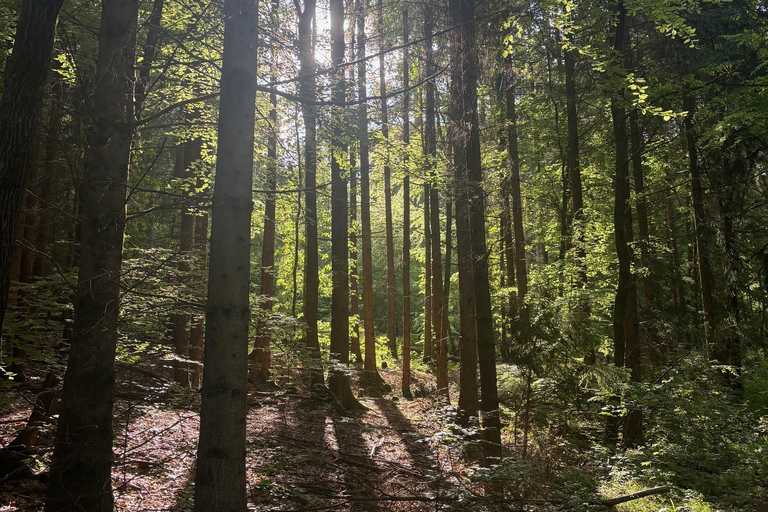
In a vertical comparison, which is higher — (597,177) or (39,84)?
(597,177)

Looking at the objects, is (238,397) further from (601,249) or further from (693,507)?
(601,249)

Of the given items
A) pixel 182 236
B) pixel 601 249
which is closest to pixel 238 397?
pixel 182 236

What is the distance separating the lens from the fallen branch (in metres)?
5.55

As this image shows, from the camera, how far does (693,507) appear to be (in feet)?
17.9

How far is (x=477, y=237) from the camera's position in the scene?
26.6ft

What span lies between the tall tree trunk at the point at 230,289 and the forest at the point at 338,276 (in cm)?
2

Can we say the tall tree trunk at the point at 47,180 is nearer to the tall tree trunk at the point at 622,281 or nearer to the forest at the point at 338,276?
the forest at the point at 338,276

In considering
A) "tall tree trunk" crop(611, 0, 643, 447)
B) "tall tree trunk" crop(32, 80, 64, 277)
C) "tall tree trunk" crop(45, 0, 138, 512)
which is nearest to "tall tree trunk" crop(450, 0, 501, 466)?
"tall tree trunk" crop(611, 0, 643, 447)

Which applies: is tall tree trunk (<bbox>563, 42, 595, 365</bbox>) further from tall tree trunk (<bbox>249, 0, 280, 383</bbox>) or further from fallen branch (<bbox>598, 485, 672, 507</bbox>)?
tall tree trunk (<bbox>249, 0, 280, 383</bbox>)

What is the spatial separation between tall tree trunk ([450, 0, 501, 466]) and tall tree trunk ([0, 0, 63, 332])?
5673 millimetres

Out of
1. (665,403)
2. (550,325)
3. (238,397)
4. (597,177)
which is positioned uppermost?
(597,177)

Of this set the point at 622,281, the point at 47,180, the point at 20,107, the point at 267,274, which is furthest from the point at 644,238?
the point at 47,180

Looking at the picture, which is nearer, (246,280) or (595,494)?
(246,280)

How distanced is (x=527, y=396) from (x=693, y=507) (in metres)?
2.45
